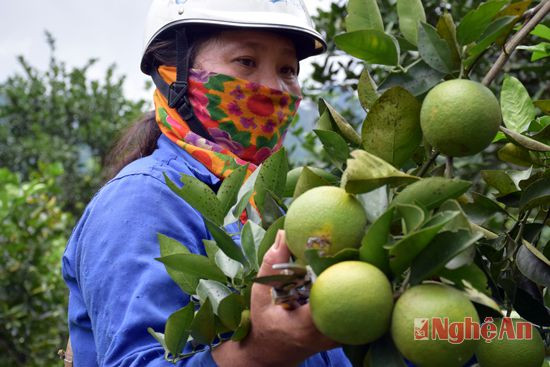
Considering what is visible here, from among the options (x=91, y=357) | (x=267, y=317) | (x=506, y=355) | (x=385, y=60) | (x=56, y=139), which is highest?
(x=385, y=60)

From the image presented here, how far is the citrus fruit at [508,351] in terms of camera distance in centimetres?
99

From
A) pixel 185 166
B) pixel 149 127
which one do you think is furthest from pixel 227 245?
pixel 149 127

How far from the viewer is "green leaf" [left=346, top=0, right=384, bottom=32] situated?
Result: 1105 mm

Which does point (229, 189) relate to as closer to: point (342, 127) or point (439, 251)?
point (342, 127)

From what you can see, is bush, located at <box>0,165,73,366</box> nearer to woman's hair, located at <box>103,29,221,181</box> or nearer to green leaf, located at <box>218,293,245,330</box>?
woman's hair, located at <box>103,29,221,181</box>

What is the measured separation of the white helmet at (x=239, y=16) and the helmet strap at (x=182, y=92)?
1.8 inches

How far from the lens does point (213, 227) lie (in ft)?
3.41

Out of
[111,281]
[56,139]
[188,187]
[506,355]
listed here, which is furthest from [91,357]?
[56,139]

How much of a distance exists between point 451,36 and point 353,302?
404 mm

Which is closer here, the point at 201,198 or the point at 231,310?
the point at 231,310

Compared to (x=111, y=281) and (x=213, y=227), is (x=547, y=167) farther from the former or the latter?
(x=111, y=281)

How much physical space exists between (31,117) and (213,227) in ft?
33.1

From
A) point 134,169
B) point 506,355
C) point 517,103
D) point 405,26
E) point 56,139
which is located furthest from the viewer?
point 56,139

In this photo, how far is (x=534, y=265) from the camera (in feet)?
3.40
